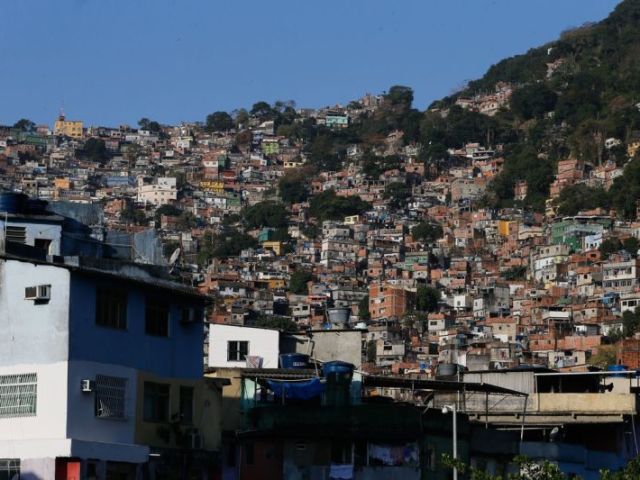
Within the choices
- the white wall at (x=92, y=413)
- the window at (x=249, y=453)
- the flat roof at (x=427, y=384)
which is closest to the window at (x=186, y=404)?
the white wall at (x=92, y=413)

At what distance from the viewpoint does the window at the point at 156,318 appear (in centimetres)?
3189

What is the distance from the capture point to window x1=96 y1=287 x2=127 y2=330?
3053cm

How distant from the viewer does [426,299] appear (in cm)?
19488

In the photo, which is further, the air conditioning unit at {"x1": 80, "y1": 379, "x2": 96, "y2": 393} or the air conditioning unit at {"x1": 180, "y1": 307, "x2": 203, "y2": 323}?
the air conditioning unit at {"x1": 180, "y1": 307, "x2": 203, "y2": 323}

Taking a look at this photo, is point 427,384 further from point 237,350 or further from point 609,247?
point 609,247

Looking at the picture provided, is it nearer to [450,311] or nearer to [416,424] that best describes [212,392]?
[416,424]

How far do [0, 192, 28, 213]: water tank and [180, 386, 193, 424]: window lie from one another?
4.35 m

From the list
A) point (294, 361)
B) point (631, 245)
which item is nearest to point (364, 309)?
point (631, 245)

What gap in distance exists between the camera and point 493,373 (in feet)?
146

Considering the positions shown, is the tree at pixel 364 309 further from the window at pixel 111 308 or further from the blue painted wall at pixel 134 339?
the window at pixel 111 308

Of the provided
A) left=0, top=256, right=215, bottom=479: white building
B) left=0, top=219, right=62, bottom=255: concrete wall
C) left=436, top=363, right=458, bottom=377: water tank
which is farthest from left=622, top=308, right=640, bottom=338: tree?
left=0, top=256, right=215, bottom=479: white building

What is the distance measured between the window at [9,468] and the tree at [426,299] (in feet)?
540

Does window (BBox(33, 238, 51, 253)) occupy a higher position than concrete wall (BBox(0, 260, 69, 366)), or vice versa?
window (BBox(33, 238, 51, 253))

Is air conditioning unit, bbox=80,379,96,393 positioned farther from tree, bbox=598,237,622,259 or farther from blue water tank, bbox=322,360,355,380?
tree, bbox=598,237,622,259
